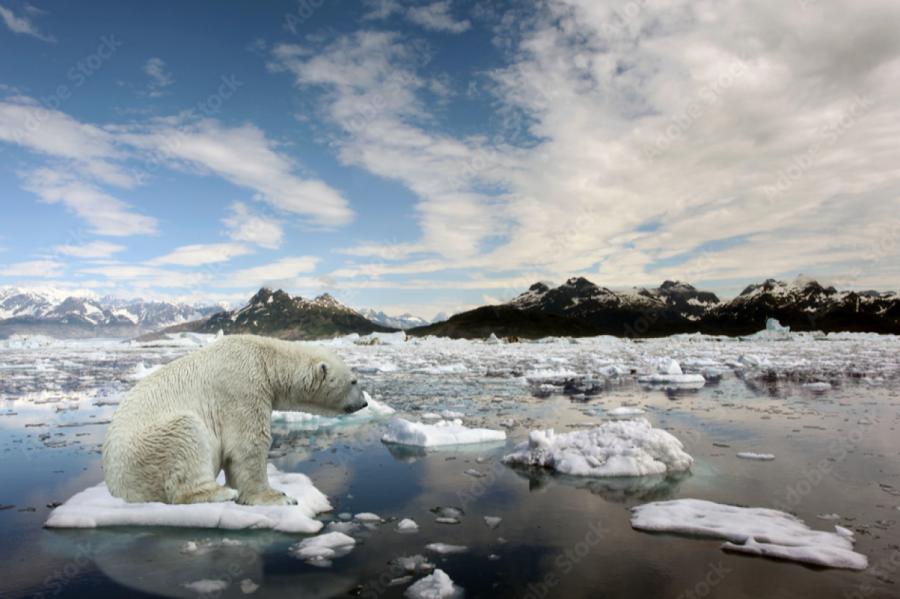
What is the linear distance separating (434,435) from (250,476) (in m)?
4.12

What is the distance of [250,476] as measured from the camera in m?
5.52

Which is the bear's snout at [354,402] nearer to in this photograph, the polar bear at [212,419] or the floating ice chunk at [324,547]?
the polar bear at [212,419]

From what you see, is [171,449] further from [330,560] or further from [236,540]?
[330,560]

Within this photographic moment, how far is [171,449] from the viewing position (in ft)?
17.0

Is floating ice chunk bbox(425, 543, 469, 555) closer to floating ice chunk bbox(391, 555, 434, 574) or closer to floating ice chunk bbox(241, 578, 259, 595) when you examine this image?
floating ice chunk bbox(391, 555, 434, 574)

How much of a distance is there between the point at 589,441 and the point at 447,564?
4102 millimetres

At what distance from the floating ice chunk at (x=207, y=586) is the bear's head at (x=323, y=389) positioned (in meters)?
2.21

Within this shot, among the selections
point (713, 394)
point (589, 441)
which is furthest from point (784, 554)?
point (713, 394)

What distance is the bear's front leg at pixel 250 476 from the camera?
18.0ft

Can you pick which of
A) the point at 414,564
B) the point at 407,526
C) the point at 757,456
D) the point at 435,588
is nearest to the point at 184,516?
the point at 407,526

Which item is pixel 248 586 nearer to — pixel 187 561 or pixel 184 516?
pixel 187 561

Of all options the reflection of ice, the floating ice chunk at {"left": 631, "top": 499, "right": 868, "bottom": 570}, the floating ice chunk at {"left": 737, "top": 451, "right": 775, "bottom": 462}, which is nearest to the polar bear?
the reflection of ice

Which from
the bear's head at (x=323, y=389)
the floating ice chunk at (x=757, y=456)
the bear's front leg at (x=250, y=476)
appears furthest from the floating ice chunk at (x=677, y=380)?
the bear's front leg at (x=250, y=476)

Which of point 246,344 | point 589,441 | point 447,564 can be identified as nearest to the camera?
point 447,564
